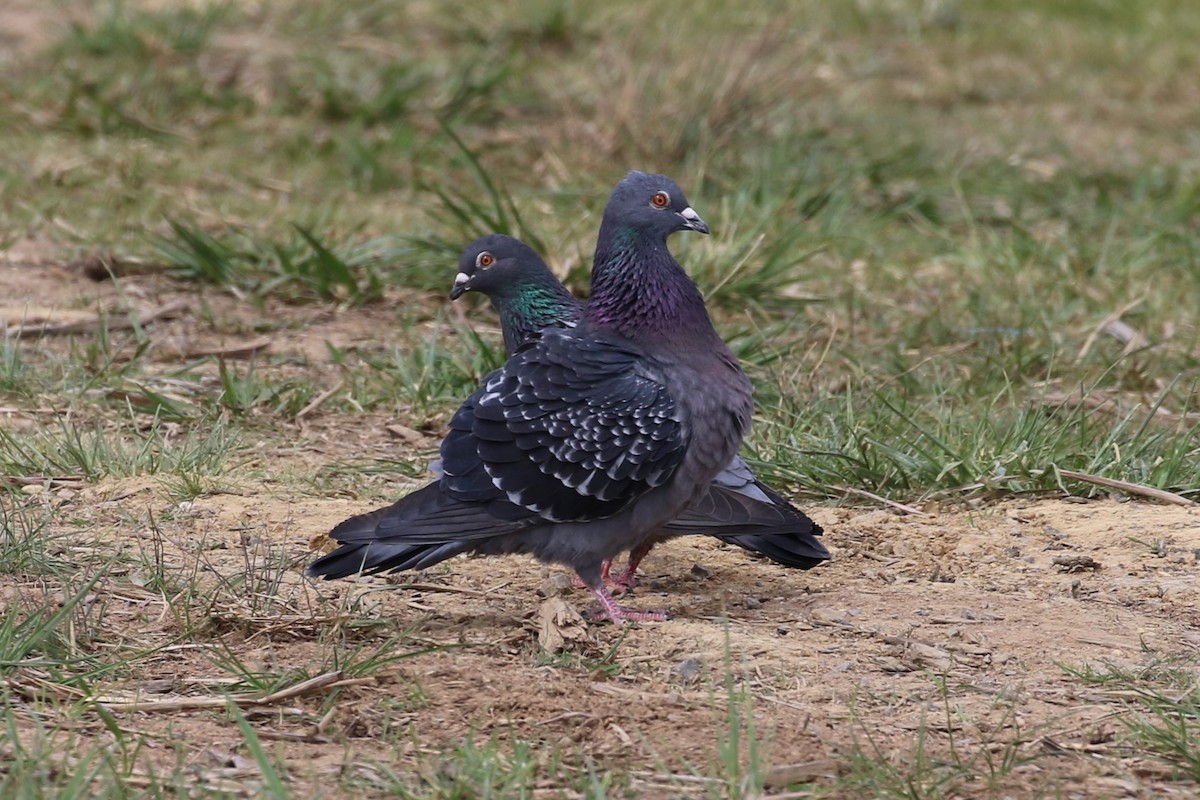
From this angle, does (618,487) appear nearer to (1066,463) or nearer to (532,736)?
(532,736)

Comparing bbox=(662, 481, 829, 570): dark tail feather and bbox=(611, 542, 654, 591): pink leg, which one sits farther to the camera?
bbox=(611, 542, 654, 591): pink leg

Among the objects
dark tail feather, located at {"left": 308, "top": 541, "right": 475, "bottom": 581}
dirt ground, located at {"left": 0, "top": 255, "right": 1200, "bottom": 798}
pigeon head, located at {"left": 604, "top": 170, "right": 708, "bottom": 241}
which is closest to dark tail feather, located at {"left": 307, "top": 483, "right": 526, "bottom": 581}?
dark tail feather, located at {"left": 308, "top": 541, "right": 475, "bottom": 581}

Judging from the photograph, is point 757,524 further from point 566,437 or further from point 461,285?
point 461,285

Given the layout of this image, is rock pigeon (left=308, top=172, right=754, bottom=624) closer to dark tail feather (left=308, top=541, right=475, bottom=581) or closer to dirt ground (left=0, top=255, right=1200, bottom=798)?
dark tail feather (left=308, top=541, right=475, bottom=581)

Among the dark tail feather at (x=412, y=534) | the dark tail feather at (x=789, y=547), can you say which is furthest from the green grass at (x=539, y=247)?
the dark tail feather at (x=789, y=547)

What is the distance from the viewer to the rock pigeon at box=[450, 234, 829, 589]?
159 inches

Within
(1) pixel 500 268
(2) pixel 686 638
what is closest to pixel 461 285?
(1) pixel 500 268

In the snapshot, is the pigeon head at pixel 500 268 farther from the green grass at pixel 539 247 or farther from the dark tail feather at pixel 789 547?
the dark tail feather at pixel 789 547

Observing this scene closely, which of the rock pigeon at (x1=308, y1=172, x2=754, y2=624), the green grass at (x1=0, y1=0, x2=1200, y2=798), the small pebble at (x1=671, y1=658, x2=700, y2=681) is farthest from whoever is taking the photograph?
the rock pigeon at (x1=308, y1=172, x2=754, y2=624)

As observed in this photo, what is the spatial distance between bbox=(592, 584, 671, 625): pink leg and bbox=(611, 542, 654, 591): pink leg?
32cm

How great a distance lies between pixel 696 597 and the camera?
4.07m

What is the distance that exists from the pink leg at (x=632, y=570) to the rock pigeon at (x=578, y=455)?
0.09 metres

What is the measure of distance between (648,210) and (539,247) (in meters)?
1.95

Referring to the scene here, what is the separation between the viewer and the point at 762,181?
24.3 feet
